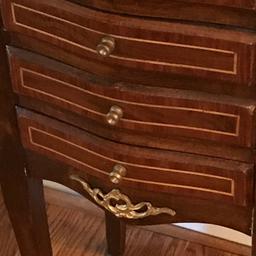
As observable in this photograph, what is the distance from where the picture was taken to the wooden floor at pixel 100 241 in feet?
4.91

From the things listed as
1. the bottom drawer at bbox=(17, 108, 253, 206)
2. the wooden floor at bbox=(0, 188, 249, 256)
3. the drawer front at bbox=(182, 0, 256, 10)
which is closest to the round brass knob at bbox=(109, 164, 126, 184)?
the bottom drawer at bbox=(17, 108, 253, 206)

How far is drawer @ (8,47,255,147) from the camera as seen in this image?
87 centimetres

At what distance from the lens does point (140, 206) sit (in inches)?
39.3

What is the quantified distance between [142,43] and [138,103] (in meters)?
0.08

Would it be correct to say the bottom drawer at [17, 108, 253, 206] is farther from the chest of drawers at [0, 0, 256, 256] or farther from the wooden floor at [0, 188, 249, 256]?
the wooden floor at [0, 188, 249, 256]

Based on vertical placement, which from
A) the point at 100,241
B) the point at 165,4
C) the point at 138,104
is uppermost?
the point at 165,4

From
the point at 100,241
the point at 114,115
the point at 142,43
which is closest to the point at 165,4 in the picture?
the point at 142,43

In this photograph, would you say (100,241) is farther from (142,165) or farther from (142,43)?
(142,43)

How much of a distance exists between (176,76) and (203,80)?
0.03 m

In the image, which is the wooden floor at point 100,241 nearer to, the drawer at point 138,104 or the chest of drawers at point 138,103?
the chest of drawers at point 138,103

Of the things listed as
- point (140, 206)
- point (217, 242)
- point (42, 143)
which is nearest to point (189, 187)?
point (140, 206)

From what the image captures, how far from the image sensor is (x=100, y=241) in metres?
1.53

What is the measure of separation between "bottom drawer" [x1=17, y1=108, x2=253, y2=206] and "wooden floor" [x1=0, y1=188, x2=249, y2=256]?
524 millimetres

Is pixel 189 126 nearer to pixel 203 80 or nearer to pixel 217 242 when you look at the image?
pixel 203 80
